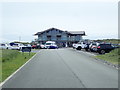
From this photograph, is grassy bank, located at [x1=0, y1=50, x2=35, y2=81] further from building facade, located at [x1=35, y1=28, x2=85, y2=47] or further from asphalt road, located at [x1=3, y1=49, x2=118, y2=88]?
building facade, located at [x1=35, y1=28, x2=85, y2=47]

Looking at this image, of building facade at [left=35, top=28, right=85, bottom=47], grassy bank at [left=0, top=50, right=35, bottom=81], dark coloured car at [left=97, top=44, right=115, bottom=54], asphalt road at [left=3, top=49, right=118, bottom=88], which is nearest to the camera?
asphalt road at [left=3, top=49, right=118, bottom=88]

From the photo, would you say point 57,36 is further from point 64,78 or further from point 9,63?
point 64,78

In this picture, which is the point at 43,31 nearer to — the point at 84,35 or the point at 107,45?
the point at 84,35

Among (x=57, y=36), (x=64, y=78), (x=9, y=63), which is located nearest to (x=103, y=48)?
(x=9, y=63)

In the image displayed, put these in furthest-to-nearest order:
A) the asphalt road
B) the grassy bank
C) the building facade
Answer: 1. the building facade
2. the grassy bank
3. the asphalt road

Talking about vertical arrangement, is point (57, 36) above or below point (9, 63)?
above

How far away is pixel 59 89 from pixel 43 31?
80.3 meters

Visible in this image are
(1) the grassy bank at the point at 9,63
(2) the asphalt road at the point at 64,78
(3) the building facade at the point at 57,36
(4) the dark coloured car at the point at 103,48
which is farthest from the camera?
(3) the building facade at the point at 57,36

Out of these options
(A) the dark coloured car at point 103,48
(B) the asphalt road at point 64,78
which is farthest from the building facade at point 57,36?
(B) the asphalt road at point 64,78

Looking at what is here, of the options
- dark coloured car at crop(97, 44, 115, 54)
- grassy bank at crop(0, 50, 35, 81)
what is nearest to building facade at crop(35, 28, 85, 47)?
dark coloured car at crop(97, 44, 115, 54)

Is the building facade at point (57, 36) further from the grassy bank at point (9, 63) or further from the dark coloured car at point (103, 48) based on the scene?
the grassy bank at point (9, 63)

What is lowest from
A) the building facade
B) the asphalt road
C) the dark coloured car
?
the asphalt road

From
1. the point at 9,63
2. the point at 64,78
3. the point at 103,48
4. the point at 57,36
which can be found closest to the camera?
the point at 64,78

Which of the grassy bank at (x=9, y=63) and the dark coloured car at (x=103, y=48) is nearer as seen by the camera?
the grassy bank at (x=9, y=63)
